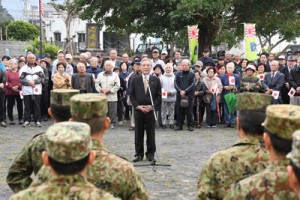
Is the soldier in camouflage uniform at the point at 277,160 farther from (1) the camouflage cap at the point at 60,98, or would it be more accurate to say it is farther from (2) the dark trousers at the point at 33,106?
(2) the dark trousers at the point at 33,106

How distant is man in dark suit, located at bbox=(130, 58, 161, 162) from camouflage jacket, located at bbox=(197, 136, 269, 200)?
5225mm

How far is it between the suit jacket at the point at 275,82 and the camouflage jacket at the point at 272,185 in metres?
9.97

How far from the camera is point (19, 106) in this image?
1389 centimetres

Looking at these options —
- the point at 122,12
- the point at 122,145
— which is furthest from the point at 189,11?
the point at 122,145

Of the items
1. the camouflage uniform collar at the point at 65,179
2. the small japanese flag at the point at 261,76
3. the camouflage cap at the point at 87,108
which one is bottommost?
the camouflage uniform collar at the point at 65,179

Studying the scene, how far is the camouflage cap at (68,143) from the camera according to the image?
8.26ft

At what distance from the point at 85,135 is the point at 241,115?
4.79ft

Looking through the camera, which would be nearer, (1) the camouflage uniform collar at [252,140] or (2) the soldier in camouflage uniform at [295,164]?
(2) the soldier in camouflage uniform at [295,164]

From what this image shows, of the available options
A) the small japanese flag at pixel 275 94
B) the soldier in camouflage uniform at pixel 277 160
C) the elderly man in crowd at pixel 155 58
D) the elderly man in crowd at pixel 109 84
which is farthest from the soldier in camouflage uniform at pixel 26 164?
the elderly man in crowd at pixel 155 58

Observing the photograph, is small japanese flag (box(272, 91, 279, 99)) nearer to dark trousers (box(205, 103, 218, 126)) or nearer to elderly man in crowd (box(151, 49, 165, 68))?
dark trousers (box(205, 103, 218, 126))

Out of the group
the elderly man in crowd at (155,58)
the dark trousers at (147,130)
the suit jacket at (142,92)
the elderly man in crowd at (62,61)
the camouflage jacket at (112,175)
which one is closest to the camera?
the camouflage jacket at (112,175)

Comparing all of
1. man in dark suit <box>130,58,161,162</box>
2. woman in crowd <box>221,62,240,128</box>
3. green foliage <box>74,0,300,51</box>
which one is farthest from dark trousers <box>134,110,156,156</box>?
green foliage <box>74,0,300,51</box>

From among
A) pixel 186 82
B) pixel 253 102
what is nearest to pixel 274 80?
pixel 186 82

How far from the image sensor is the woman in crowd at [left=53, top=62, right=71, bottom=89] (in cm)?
1248
